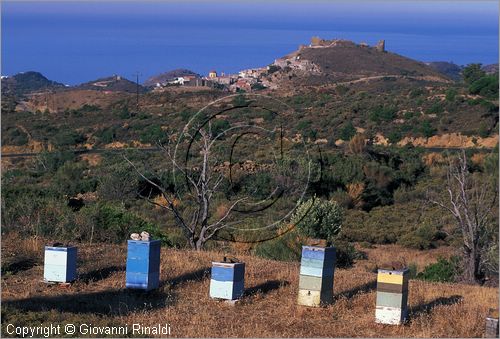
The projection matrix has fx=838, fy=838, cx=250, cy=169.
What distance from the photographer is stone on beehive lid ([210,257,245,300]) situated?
1284 cm

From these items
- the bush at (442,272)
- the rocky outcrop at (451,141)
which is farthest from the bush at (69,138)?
the bush at (442,272)

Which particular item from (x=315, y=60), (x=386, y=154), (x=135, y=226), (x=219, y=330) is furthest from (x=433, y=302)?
(x=315, y=60)

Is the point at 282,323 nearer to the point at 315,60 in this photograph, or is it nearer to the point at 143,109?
the point at 143,109

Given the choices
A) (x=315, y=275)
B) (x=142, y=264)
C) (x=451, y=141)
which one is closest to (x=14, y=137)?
(x=451, y=141)

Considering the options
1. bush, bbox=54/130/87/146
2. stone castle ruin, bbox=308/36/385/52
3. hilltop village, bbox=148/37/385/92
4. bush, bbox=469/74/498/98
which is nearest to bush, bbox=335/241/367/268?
bush, bbox=54/130/87/146

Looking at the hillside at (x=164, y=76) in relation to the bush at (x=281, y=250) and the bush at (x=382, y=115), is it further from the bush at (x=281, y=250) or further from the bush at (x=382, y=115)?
the bush at (x=281, y=250)

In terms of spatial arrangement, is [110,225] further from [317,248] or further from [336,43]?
[336,43]

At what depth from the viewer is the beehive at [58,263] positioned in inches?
544

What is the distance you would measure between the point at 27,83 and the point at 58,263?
11560 centimetres

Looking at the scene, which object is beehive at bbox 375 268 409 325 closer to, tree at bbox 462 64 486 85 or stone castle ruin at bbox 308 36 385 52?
tree at bbox 462 64 486 85

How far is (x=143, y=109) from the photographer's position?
223 ft

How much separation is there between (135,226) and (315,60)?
78.0m

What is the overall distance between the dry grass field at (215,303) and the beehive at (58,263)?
0.66 feet

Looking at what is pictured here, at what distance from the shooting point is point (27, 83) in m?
125
